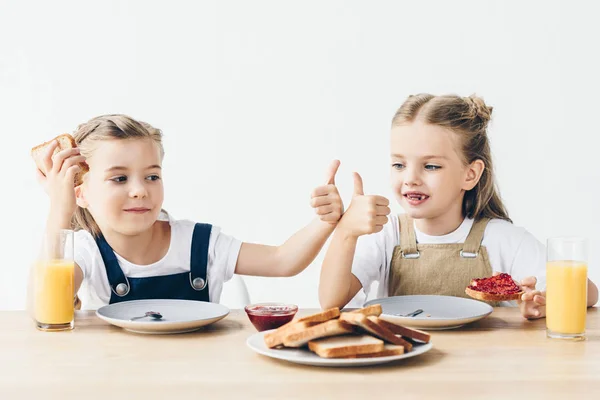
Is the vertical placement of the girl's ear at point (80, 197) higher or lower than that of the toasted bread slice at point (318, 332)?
higher

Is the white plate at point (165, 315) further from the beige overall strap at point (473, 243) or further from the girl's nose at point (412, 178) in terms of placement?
the beige overall strap at point (473, 243)

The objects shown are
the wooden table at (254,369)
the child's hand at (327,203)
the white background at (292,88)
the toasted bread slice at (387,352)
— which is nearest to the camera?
the wooden table at (254,369)

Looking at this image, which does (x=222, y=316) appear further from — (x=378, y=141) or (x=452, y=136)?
(x=378, y=141)

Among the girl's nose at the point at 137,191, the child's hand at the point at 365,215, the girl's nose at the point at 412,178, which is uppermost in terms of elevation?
the girl's nose at the point at 412,178

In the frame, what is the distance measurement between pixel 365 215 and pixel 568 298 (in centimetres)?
50

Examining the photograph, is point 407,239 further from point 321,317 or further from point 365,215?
point 321,317

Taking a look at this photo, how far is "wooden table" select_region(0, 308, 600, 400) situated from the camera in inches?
44.6

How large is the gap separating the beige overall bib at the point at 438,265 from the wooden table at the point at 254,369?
62 centimetres

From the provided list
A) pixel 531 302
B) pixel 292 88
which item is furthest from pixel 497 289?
pixel 292 88

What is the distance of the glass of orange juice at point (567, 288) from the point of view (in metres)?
1.45

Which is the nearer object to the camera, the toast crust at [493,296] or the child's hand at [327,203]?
the toast crust at [493,296]

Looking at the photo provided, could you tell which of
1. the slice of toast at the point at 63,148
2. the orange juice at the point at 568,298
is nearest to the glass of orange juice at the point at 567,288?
the orange juice at the point at 568,298

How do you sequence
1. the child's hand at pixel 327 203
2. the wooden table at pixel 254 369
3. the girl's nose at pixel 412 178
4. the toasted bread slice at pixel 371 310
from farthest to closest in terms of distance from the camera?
the girl's nose at pixel 412 178 → the child's hand at pixel 327 203 → the toasted bread slice at pixel 371 310 → the wooden table at pixel 254 369

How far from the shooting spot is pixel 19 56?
12.6ft
